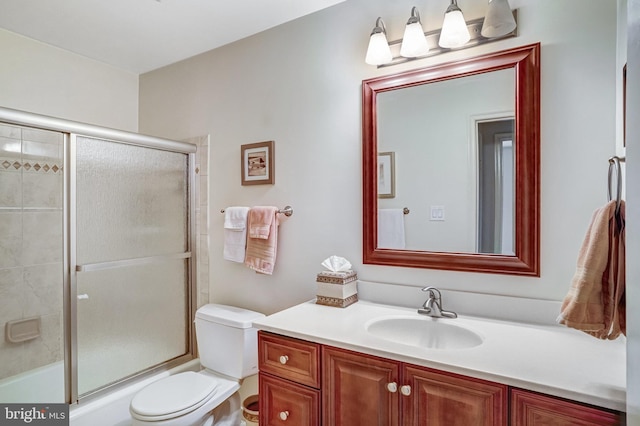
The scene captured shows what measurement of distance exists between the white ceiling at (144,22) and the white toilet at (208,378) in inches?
65.8

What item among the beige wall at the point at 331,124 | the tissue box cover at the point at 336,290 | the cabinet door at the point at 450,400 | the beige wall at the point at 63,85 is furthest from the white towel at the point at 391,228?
the beige wall at the point at 63,85

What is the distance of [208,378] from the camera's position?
6.22ft

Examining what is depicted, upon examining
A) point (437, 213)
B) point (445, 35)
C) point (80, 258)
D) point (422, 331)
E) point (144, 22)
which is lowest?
point (422, 331)

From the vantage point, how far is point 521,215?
1.42 metres

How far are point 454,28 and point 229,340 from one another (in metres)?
1.86

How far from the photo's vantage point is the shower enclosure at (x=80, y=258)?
187 cm

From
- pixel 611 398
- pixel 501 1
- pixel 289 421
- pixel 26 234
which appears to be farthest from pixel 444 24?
pixel 26 234

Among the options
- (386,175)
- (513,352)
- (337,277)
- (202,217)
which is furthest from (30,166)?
(513,352)

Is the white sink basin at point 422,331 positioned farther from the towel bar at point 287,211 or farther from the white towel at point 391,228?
the towel bar at point 287,211

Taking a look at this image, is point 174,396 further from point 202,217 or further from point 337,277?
point 202,217

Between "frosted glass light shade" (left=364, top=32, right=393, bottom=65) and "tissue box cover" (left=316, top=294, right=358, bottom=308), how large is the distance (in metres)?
1.13

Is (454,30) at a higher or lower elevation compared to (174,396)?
higher

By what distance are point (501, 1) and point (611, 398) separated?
1367 millimetres

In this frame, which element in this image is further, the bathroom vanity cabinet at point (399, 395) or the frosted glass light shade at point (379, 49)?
the frosted glass light shade at point (379, 49)
